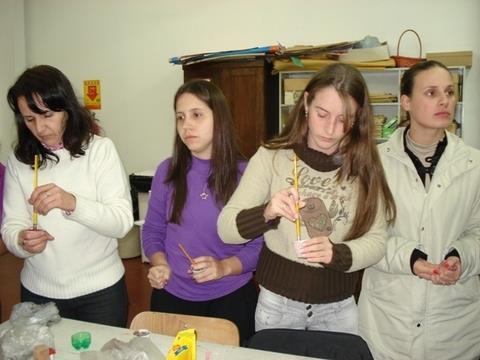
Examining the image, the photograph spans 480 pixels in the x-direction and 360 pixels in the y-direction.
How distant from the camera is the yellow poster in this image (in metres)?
5.61

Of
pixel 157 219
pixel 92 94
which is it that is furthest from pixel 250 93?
pixel 157 219

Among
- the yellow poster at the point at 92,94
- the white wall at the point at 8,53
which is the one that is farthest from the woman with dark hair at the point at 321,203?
the white wall at the point at 8,53

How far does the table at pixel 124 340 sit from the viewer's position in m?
1.40

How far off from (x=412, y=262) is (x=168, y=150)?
3984 mm

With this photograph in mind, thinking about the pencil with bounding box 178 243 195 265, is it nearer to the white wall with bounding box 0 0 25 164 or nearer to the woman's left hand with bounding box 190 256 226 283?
the woman's left hand with bounding box 190 256 226 283

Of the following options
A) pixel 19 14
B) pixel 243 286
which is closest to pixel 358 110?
pixel 243 286

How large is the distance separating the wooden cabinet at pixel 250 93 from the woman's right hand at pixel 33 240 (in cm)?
262

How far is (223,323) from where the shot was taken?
1.59 metres

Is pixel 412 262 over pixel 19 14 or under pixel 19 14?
under

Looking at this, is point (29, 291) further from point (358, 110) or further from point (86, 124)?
point (358, 110)

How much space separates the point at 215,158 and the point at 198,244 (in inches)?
13.1

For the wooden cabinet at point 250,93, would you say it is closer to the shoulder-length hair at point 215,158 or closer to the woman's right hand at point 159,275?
the shoulder-length hair at point 215,158

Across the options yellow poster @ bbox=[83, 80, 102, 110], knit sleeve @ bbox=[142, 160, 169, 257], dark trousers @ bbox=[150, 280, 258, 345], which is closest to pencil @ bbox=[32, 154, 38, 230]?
knit sleeve @ bbox=[142, 160, 169, 257]

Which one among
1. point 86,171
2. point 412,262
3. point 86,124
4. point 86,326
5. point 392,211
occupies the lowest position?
point 86,326
